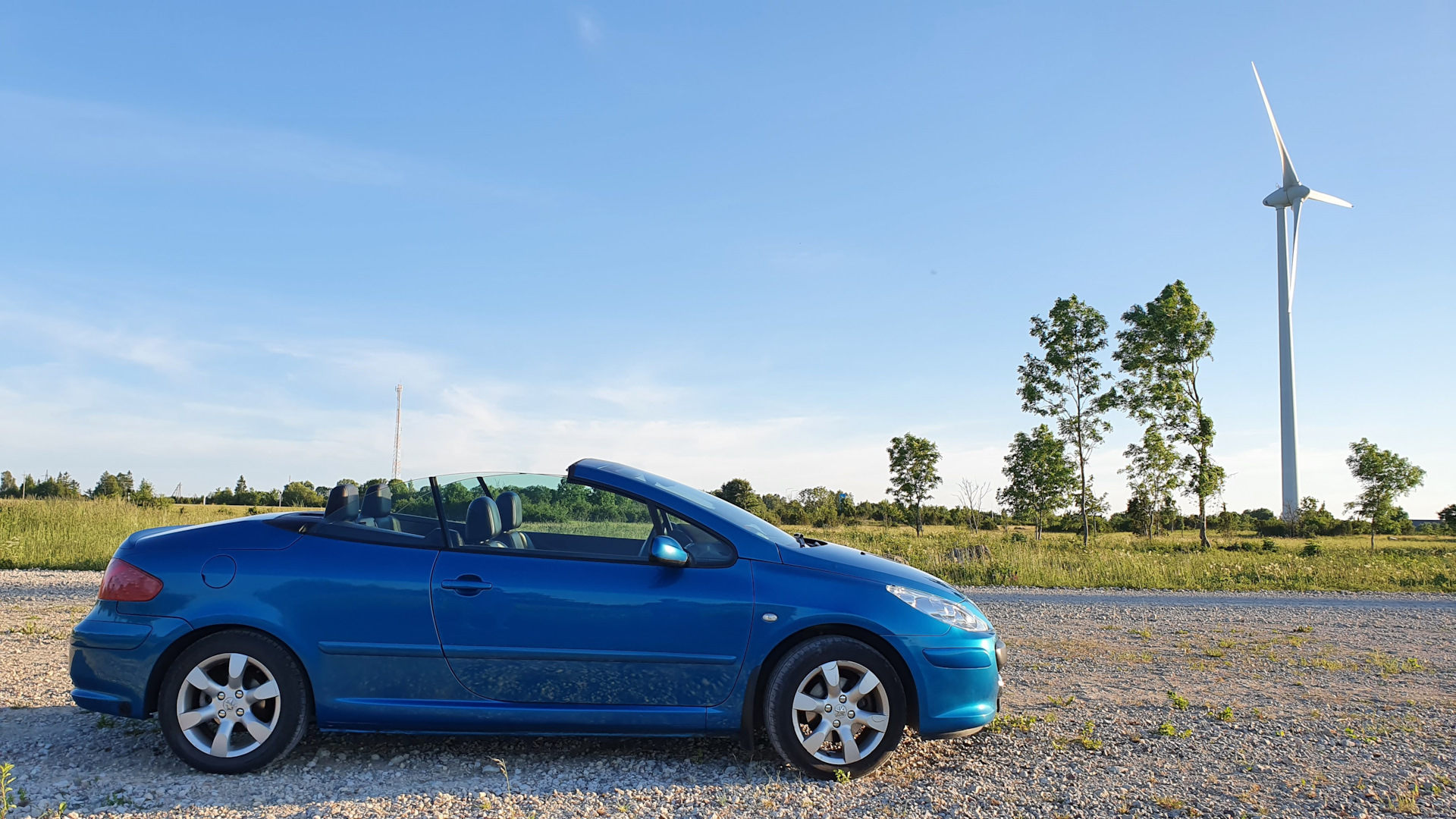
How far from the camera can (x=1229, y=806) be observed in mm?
3732

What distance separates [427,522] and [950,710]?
8.52ft

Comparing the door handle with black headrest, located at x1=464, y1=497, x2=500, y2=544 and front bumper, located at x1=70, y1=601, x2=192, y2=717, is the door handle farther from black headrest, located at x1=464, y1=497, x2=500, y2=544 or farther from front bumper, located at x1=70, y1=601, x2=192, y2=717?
front bumper, located at x1=70, y1=601, x2=192, y2=717

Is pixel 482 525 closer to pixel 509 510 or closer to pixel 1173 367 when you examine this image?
pixel 509 510

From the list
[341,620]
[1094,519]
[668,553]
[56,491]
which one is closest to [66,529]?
[56,491]

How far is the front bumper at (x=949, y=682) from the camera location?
4.10 m

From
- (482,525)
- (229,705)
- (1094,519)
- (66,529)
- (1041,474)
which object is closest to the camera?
(229,705)

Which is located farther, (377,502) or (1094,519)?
(1094,519)

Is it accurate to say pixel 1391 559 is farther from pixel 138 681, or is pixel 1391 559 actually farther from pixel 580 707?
pixel 138 681

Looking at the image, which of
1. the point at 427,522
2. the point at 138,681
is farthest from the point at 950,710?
the point at 138,681

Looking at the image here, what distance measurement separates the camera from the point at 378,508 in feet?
14.6

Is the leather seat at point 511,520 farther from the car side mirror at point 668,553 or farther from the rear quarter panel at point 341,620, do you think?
the car side mirror at point 668,553

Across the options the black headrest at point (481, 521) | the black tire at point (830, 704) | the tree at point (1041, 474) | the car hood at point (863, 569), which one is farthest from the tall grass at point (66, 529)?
the tree at point (1041, 474)

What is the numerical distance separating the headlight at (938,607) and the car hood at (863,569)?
35 millimetres

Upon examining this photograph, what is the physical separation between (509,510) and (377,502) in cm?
64
